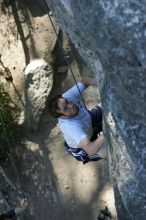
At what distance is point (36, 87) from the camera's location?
6652 millimetres

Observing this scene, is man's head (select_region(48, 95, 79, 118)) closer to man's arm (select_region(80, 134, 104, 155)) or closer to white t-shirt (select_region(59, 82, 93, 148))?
white t-shirt (select_region(59, 82, 93, 148))

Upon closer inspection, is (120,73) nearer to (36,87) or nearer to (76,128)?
(76,128)

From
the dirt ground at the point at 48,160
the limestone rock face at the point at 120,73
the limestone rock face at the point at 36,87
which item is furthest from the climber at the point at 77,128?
the limestone rock face at the point at 36,87

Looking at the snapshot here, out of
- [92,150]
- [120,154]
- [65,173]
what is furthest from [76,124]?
[65,173]

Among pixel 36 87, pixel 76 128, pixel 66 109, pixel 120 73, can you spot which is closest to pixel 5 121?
pixel 36 87

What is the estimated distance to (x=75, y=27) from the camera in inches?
128

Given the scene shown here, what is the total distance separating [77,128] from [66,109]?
0.74ft

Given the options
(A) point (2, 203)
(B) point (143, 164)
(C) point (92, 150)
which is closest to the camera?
(B) point (143, 164)

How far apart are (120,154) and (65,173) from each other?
9.44ft

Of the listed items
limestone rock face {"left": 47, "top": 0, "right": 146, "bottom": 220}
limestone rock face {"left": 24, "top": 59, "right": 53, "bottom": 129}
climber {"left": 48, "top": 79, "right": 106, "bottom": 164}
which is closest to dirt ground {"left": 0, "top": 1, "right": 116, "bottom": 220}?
limestone rock face {"left": 24, "top": 59, "right": 53, "bottom": 129}

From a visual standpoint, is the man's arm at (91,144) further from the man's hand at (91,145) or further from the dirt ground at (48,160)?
the dirt ground at (48,160)

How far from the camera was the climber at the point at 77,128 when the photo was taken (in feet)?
13.6

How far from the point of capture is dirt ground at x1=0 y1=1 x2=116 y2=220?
20.5ft

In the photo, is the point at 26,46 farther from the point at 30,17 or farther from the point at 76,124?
the point at 76,124
